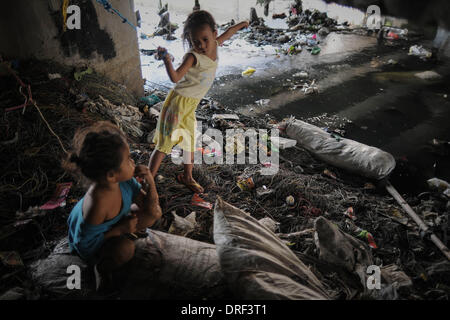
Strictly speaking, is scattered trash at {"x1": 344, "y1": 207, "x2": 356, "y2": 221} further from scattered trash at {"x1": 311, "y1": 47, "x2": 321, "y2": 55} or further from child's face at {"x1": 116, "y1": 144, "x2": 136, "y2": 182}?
scattered trash at {"x1": 311, "y1": 47, "x2": 321, "y2": 55}

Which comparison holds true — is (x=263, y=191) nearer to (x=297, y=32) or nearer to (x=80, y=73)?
(x=80, y=73)

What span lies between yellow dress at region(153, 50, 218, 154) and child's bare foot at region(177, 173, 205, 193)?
1.44 ft

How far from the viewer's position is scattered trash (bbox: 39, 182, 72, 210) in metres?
2.11

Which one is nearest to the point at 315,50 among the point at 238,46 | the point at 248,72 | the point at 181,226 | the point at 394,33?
the point at 238,46

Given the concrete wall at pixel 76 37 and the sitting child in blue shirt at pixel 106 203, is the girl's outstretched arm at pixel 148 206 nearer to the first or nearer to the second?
the sitting child in blue shirt at pixel 106 203

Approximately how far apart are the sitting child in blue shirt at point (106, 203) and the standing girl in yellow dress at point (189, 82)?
66 centimetres

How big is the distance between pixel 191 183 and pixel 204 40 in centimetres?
125

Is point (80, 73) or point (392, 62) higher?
point (80, 73)

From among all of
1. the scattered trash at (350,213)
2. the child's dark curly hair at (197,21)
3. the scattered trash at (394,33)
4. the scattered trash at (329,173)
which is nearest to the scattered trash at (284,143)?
the scattered trash at (329,173)

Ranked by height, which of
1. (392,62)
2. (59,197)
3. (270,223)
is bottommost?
(270,223)

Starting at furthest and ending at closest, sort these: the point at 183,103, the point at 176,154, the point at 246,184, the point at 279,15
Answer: the point at 279,15
the point at 176,154
the point at 246,184
the point at 183,103

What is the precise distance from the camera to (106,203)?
133 cm
